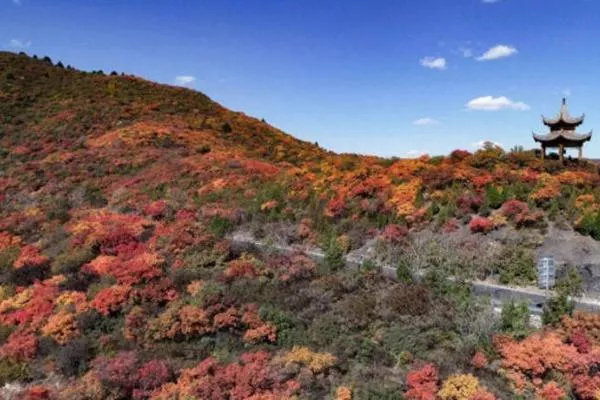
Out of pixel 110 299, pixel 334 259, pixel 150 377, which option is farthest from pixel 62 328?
pixel 334 259

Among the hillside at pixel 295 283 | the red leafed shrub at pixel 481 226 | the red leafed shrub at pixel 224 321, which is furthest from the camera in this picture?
the red leafed shrub at pixel 481 226

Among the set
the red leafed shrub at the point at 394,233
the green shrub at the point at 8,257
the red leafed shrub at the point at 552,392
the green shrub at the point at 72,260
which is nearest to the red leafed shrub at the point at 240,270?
the red leafed shrub at the point at 394,233

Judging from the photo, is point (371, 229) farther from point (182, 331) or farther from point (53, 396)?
point (53, 396)

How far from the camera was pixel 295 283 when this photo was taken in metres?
17.6

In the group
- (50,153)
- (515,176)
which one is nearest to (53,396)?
(515,176)

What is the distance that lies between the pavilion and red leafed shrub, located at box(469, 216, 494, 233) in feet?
26.3

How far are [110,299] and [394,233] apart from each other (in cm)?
1033

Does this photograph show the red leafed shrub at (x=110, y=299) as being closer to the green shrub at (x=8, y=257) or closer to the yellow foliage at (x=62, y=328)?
the yellow foliage at (x=62, y=328)

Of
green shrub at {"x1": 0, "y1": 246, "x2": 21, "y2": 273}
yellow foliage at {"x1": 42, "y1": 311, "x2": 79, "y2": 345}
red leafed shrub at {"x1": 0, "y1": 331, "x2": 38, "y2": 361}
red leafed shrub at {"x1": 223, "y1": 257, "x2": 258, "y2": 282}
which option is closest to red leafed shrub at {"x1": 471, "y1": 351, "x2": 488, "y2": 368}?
red leafed shrub at {"x1": 223, "y1": 257, "x2": 258, "y2": 282}

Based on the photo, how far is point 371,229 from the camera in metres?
21.0

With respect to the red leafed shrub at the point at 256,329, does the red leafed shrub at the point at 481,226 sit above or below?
above

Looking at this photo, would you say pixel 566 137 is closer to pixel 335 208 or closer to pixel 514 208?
pixel 514 208

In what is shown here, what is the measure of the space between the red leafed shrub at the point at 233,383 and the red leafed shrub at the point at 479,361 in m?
4.26

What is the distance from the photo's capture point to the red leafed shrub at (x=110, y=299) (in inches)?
658
